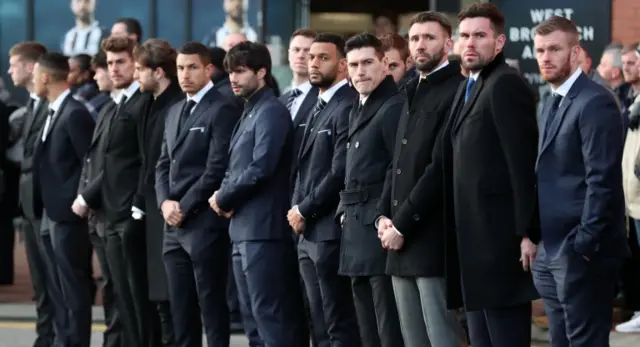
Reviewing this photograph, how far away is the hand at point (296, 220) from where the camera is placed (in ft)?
29.3

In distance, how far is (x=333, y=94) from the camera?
9.20 meters

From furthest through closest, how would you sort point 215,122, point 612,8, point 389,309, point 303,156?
point 612,8 < point 215,122 < point 303,156 < point 389,309

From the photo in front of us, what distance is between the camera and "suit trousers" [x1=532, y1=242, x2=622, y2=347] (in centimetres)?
724

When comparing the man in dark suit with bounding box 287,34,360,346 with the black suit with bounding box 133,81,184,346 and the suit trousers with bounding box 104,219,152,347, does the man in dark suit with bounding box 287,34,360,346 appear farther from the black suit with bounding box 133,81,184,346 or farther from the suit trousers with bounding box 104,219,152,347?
the suit trousers with bounding box 104,219,152,347

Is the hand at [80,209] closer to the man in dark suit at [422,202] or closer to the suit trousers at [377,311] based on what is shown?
the suit trousers at [377,311]

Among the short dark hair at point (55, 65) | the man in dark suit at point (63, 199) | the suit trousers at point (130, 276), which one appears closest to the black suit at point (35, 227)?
the man in dark suit at point (63, 199)

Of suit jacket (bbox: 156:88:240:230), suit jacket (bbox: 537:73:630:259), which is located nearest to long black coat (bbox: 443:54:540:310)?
suit jacket (bbox: 537:73:630:259)

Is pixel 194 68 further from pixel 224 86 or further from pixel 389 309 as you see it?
pixel 389 309

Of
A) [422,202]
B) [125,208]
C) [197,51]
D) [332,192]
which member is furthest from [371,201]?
[125,208]

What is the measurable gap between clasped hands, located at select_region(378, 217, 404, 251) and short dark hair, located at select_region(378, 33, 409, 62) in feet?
6.82

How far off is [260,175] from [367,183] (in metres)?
1.06

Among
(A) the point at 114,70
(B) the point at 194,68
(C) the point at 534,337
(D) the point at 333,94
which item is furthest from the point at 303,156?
(C) the point at 534,337

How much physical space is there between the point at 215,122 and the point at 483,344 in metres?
2.93

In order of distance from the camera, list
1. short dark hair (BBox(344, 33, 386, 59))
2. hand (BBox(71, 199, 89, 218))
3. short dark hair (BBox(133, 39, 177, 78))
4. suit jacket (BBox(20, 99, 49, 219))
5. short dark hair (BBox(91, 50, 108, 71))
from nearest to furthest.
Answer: short dark hair (BBox(344, 33, 386, 59))
short dark hair (BBox(133, 39, 177, 78))
hand (BBox(71, 199, 89, 218))
suit jacket (BBox(20, 99, 49, 219))
short dark hair (BBox(91, 50, 108, 71))
